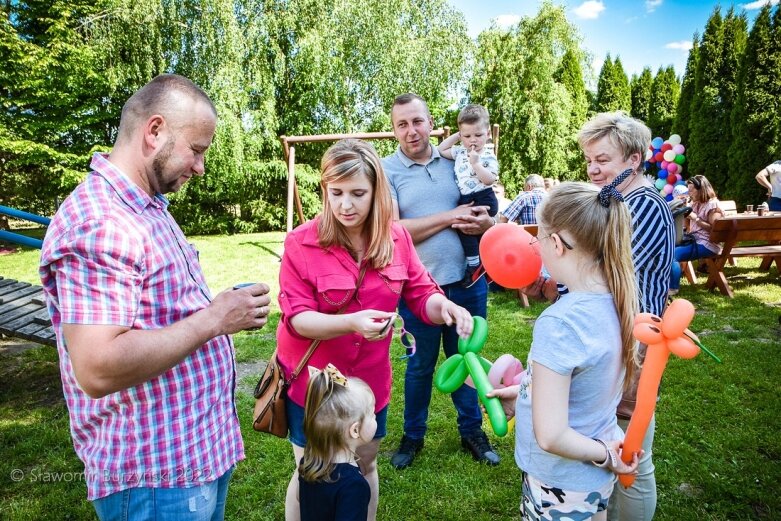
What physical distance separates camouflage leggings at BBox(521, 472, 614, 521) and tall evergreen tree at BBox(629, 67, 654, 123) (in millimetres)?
17154

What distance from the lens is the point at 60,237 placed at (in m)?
1.11

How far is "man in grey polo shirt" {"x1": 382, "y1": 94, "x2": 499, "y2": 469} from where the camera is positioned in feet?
9.98

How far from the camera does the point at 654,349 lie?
1.47m

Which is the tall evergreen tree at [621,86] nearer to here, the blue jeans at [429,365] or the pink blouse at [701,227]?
the pink blouse at [701,227]

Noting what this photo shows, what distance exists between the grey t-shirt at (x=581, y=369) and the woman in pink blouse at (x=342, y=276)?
544 millimetres

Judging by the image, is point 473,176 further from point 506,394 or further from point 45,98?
point 45,98

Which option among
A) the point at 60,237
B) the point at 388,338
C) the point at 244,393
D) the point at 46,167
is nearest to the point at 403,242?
the point at 388,338

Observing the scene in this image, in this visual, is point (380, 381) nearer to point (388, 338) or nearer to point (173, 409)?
point (388, 338)

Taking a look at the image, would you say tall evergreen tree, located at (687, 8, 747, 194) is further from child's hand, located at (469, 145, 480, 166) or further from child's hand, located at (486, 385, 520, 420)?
child's hand, located at (486, 385, 520, 420)

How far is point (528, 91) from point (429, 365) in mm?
14907

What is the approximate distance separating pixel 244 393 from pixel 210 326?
326 centimetres

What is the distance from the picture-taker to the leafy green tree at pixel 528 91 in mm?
15719

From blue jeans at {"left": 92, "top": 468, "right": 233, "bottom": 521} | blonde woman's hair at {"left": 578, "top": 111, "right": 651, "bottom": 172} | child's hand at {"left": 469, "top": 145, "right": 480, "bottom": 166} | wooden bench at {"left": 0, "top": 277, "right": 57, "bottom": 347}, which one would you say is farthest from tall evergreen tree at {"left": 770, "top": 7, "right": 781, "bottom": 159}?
wooden bench at {"left": 0, "top": 277, "right": 57, "bottom": 347}

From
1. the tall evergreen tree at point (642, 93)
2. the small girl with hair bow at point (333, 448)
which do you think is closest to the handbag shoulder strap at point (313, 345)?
the small girl with hair bow at point (333, 448)
